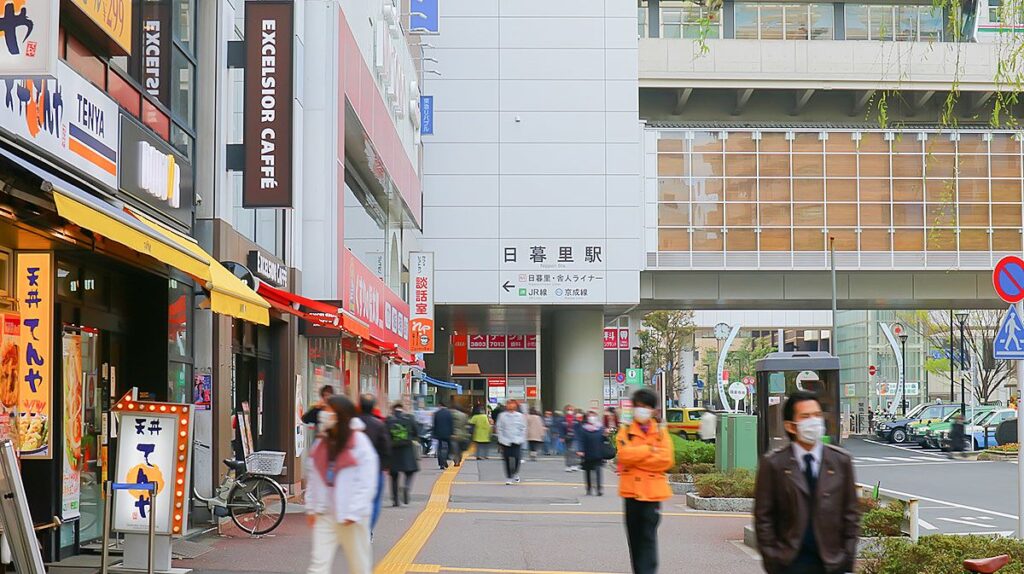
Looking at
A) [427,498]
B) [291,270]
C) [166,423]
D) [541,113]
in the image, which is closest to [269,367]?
[291,270]

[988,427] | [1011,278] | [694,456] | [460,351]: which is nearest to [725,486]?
[694,456]

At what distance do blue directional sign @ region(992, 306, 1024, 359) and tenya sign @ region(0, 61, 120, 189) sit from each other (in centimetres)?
816

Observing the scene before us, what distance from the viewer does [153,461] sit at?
36.6 ft

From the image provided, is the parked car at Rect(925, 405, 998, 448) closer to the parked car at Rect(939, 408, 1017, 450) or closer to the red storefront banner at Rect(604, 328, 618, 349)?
the parked car at Rect(939, 408, 1017, 450)

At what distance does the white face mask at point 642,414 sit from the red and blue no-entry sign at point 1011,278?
392 cm

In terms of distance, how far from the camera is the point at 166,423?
11.2 m

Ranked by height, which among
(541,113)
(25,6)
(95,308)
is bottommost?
(95,308)

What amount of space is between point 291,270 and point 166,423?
969 centimetres

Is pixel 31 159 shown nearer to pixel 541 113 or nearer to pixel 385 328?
pixel 385 328

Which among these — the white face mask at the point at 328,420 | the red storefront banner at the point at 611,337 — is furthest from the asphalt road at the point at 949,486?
the red storefront banner at the point at 611,337

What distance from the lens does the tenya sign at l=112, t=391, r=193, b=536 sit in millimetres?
11094

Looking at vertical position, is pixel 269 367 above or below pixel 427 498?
above

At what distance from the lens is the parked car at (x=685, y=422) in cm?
4291

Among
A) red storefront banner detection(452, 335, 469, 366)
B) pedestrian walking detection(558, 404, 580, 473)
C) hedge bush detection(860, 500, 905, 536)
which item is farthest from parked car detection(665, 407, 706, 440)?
hedge bush detection(860, 500, 905, 536)
